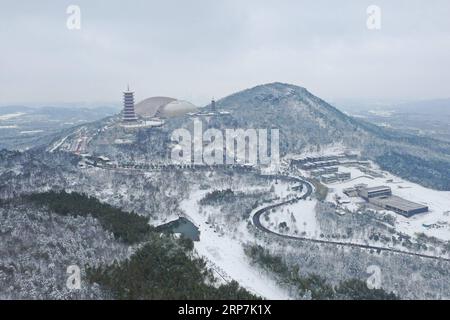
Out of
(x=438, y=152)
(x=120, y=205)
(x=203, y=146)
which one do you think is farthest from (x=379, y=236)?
(x=438, y=152)

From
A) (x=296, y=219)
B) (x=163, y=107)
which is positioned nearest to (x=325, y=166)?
(x=296, y=219)

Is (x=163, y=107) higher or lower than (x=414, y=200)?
higher

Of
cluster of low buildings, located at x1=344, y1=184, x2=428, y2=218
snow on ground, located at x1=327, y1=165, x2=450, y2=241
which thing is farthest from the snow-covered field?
cluster of low buildings, located at x1=344, y1=184, x2=428, y2=218

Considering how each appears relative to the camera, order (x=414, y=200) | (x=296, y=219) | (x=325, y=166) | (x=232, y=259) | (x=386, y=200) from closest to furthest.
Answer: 1. (x=232, y=259)
2. (x=296, y=219)
3. (x=386, y=200)
4. (x=414, y=200)
5. (x=325, y=166)

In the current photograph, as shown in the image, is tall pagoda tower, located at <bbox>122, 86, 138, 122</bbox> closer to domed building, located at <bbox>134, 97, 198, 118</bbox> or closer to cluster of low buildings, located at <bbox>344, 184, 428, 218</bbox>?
domed building, located at <bbox>134, 97, 198, 118</bbox>

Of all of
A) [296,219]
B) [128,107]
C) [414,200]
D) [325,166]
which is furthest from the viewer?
[128,107]

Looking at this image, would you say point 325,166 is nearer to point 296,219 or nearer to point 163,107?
point 296,219

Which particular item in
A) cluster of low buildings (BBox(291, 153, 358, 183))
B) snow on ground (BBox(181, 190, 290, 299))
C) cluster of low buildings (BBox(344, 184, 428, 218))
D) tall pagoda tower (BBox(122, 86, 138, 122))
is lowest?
snow on ground (BBox(181, 190, 290, 299))
